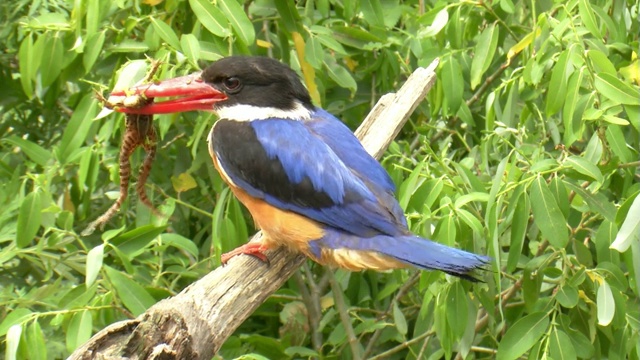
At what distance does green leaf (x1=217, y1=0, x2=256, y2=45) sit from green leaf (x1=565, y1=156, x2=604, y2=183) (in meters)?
0.98

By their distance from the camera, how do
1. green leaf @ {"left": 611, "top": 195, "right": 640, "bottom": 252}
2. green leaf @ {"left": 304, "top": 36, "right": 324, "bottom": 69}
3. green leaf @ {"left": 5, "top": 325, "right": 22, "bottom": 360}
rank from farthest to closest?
green leaf @ {"left": 304, "top": 36, "right": 324, "bottom": 69} < green leaf @ {"left": 5, "top": 325, "right": 22, "bottom": 360} < green leaf @ {"left": 611, "top": 195, "right": 640, "bottom": 252}

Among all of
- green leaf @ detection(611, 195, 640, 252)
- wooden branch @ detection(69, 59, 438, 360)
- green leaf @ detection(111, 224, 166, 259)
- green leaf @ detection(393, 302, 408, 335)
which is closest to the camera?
wooden branch @ detection(69, 59, 438, 360)

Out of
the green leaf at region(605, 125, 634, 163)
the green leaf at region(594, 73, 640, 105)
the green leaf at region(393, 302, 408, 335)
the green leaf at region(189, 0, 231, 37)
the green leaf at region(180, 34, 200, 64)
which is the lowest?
the green leaf at region(393, 302, 408, 335)

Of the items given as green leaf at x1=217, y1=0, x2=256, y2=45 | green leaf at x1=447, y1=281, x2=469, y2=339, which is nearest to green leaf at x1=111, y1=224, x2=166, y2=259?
green leaf at x1=217, y1=0, x2=256, y2=45

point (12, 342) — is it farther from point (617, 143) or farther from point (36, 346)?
point (617, 143)

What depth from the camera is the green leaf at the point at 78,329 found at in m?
2.69

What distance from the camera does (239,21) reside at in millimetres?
3029

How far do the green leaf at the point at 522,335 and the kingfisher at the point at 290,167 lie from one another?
39 centimetres

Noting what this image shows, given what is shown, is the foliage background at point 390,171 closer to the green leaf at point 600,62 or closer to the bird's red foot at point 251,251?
the green leaf at point 600,62

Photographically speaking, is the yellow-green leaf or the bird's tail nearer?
the bird's tail

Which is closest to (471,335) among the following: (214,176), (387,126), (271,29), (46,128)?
(387,126)

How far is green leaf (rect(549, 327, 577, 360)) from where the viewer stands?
276 cm

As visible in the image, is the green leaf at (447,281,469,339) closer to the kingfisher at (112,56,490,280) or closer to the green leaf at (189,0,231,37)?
the kingfisher at (112,56,490,280)

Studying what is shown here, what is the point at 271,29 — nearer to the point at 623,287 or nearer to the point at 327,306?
the point at 327,306
